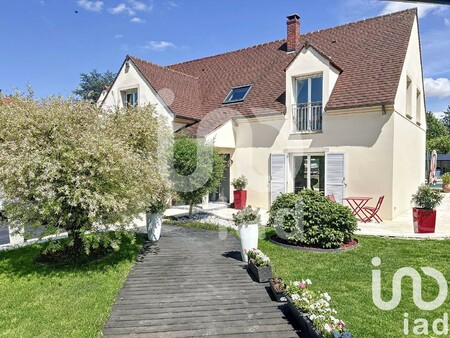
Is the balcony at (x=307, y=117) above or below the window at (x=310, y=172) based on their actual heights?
above

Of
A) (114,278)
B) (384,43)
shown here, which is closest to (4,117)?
(114,278)

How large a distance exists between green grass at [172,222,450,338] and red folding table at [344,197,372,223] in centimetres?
264

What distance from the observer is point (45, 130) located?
7.05 meters

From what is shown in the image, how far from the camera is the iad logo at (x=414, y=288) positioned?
5.35 m

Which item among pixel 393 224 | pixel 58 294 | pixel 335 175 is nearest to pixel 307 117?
pixel 335 175

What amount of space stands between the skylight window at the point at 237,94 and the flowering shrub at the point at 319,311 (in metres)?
13.0

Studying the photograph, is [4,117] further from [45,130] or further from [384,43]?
[384,43]

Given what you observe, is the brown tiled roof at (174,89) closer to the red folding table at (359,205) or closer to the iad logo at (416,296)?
the red folding table at (359,205)

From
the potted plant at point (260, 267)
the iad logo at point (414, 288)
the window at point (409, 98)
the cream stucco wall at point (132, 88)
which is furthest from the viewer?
the cream stucco wall at point (132, 88)

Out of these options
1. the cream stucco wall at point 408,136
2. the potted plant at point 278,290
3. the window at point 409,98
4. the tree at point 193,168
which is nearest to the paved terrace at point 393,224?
the cream stucco wall at point 408,136

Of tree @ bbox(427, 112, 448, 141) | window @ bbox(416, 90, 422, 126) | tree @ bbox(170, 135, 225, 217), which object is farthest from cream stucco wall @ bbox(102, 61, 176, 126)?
tree @ bbox(427, 112, 448, 141)

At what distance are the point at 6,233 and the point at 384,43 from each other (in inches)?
701

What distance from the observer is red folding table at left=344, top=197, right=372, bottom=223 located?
1214cm

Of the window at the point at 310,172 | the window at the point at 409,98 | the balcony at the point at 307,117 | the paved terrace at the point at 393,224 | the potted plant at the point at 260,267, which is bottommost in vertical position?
the potted plant at the point at 260,267
